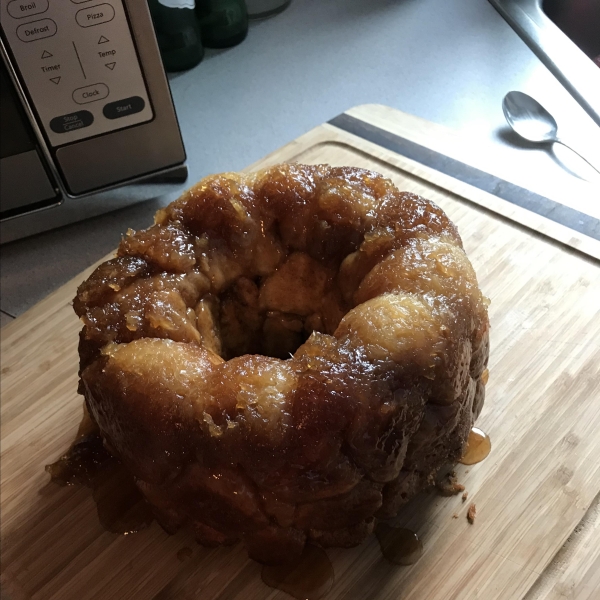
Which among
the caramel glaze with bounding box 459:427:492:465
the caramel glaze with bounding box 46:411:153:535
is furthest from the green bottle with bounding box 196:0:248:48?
the caramel glaze with bounding box 459:427:492:465

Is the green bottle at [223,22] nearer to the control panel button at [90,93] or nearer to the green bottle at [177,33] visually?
the green bottle at [177,33]

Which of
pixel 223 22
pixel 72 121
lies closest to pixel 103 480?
pixel 72 121

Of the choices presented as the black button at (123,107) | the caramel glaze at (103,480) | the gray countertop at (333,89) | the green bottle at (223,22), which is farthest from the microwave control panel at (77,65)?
the green bottle at (223,22)

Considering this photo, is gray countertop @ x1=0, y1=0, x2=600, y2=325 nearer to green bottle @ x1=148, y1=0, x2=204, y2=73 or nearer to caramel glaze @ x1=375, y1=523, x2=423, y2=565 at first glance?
green bottle @ x1=148, y1=0, x2=204, y2=73

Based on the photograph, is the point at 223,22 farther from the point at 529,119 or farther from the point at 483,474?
the point at 483,474

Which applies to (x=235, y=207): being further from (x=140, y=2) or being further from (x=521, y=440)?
(x=521, y=440)

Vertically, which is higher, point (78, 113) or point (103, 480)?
point (78, 113)
